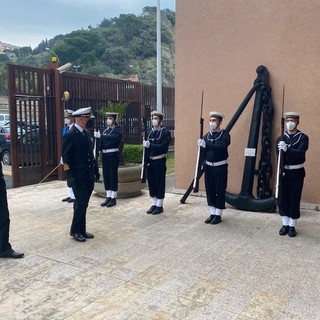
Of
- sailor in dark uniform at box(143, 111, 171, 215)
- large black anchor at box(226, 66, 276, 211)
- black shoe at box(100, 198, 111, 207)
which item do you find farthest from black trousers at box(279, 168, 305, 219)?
black shoe at box(100, 198, 111, 207)

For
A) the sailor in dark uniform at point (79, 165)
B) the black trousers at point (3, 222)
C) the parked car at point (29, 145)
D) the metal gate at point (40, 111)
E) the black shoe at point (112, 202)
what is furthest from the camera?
the parked car at point (29, 145)

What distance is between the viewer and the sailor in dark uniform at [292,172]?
5.31m

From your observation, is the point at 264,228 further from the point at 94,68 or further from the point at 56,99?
the point at 94,68

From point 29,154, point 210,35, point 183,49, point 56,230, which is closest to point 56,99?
point 29,154

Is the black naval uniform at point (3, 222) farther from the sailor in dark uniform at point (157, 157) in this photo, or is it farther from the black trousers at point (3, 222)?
the sailor in dark uniform at point (157, 157)

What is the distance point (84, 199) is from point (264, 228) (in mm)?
2603

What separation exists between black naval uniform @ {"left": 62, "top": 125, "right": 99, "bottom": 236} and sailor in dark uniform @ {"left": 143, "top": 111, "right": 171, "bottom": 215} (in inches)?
63.2

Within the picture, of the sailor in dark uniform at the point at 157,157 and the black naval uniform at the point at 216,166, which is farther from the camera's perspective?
the sailor in dark uniform at the point at 157,157

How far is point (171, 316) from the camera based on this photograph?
3.26 metres

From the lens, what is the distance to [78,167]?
5.20 meters

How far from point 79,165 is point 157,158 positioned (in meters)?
1.83

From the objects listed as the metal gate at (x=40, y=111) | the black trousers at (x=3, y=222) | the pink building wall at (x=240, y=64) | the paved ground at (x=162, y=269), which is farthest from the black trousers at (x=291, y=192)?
the metal gate at (x=40, y=111)

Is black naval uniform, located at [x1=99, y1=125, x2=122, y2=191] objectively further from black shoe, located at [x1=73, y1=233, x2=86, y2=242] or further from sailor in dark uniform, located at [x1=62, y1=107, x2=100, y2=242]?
black shoe, located at [x1=73, y1=233, x2=86, y2=242]

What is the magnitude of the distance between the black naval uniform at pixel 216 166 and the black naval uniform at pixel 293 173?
3.11 ft
